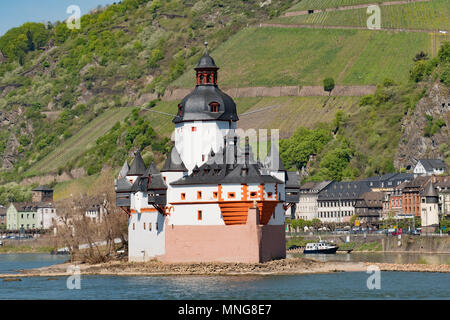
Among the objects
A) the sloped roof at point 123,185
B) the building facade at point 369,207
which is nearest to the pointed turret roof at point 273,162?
the sloped roof at point 123,185

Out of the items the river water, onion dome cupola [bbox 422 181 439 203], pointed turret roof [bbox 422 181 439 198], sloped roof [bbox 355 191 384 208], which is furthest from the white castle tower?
sloped roof [bbox 355 191 384 208]

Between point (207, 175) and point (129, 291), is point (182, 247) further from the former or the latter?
point (129, 291)

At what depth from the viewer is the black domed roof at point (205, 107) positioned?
344 ft

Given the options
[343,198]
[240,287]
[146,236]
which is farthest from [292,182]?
[343,198]

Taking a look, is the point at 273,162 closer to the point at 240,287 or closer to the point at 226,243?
the point at 226,243

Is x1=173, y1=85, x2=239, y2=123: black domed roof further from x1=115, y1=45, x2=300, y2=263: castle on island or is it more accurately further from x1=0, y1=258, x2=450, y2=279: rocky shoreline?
x1=0, y1=258, x2=450, y2=279: rocky shoreline

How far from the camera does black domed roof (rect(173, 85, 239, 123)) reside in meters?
105

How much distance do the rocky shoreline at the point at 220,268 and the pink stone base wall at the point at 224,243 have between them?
2.52ft

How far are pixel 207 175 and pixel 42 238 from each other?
338ft

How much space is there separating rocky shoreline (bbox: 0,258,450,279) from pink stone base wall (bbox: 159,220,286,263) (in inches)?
30.3

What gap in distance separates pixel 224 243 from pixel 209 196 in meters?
3.87

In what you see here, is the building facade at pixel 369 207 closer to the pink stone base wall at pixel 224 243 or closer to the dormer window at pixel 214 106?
the dormer window at pixel 214 106

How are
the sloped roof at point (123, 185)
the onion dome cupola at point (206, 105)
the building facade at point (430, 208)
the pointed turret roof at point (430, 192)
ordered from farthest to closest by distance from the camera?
the pointed turret roof at point (430, 192) → the building facade at point (430, 208) → the sloped roof at point (123, 185) → the onion dome cupola at point (206, 105)
